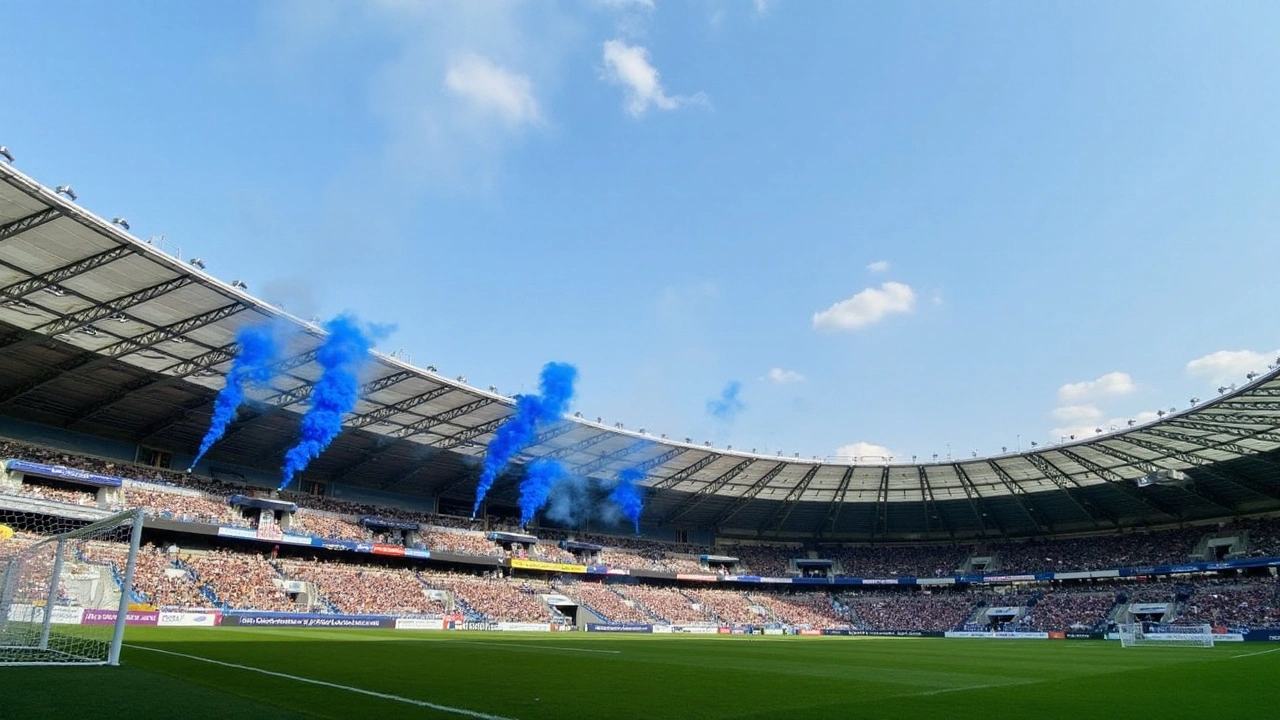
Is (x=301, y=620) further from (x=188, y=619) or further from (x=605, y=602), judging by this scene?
(x=605, y=602)

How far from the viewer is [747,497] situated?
74.1 meters

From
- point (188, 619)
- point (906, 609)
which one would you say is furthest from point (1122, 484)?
point (188, 619)

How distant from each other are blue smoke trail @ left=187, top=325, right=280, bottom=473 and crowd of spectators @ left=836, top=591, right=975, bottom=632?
56.2 m

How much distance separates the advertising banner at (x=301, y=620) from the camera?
38219 mm

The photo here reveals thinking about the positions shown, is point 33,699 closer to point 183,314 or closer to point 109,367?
point 183,314

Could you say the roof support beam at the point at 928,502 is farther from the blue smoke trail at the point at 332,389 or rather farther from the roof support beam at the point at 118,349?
the roof support beam at the point at 118,349

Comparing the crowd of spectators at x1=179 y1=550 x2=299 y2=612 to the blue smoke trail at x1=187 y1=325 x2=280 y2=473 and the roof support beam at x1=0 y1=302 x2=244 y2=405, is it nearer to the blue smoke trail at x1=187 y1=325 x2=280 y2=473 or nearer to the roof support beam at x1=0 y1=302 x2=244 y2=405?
the blue smoke trail at x1=187 y1=325 x2=280 y2=473

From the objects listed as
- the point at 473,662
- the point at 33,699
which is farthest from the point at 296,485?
the point at 33,699

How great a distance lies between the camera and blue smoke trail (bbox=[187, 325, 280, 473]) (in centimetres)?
3753

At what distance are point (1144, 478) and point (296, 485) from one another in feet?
210

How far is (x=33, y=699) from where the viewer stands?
9.23m

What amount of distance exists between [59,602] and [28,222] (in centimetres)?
1358

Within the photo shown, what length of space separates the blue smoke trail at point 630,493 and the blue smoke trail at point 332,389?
26.3 metres

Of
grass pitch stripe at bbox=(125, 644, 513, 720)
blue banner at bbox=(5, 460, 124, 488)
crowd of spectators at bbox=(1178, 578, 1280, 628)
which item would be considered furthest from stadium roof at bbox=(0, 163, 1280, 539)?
grass pitch stripe at bbox=(125, 644, 513, 720)
